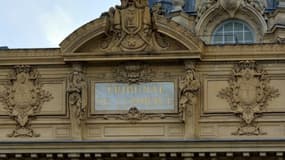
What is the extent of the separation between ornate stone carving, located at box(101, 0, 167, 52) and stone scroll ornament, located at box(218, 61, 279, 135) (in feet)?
8.33

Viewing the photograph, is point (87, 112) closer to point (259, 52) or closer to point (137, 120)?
point (137, 120)

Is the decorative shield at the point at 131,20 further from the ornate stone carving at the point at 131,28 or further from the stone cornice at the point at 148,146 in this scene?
the stone cornice at the point at 148,146

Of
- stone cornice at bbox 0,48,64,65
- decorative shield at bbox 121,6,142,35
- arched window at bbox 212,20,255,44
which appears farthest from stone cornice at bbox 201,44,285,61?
arched window at bbox 212,20,255,44

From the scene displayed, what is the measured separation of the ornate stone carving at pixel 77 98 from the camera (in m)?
45.3

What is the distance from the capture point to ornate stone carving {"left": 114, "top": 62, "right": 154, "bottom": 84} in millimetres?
45656

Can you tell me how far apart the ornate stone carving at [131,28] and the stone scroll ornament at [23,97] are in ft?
8.16

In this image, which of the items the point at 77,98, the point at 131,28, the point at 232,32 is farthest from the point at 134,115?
the point at 232,32

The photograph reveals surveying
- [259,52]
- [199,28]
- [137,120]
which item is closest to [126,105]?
[137,120]

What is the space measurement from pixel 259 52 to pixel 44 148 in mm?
7401

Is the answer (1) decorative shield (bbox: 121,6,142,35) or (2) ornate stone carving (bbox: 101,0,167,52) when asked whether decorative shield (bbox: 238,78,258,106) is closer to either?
(2) ornate stone carving (bbox: 101,0,167,52)

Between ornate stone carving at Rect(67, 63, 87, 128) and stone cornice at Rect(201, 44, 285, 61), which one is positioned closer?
ornate stone carving at Rect(67, 63, 87, 128)

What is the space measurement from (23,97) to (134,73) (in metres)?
3.63

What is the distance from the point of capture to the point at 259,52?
1788 inches

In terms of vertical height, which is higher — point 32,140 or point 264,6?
point 264,6
